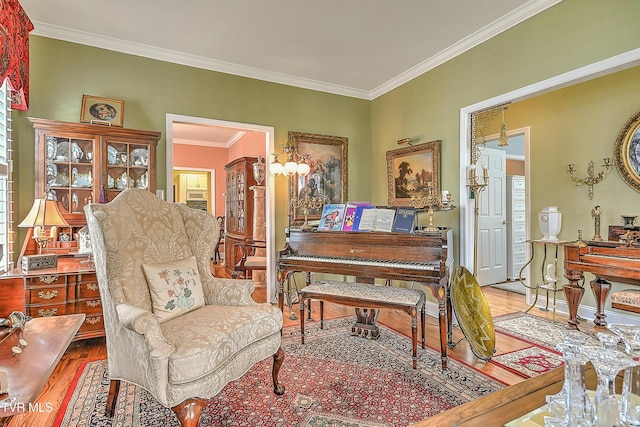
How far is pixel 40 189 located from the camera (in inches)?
116

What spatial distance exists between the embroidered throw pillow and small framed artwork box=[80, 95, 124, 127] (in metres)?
2.07

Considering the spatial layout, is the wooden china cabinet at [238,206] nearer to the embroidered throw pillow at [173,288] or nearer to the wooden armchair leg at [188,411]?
the embroidered throw pillow at [173,288]

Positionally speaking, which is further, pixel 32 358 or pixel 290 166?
pixel 290 166

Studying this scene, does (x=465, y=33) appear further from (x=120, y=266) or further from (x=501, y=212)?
(x=120, y=266)

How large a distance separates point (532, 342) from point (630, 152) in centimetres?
214

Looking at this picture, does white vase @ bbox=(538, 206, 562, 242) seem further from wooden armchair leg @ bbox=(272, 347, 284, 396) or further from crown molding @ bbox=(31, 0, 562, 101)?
wooden armchair leg @ bbox=(272, 347, 284, 396)

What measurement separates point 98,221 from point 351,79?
359cm

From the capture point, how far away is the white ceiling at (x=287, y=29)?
2.83 meters

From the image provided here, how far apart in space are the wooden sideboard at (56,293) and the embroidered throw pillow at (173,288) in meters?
1.04

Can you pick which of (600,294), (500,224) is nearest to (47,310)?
(600,294)

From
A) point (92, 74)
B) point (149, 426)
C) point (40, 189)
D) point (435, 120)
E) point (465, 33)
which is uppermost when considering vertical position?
point (465, 33)

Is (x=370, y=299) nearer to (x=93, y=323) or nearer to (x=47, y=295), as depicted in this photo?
(x=93, y=323)

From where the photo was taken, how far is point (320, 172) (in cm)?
457

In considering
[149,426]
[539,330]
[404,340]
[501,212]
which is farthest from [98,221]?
[501,212]
